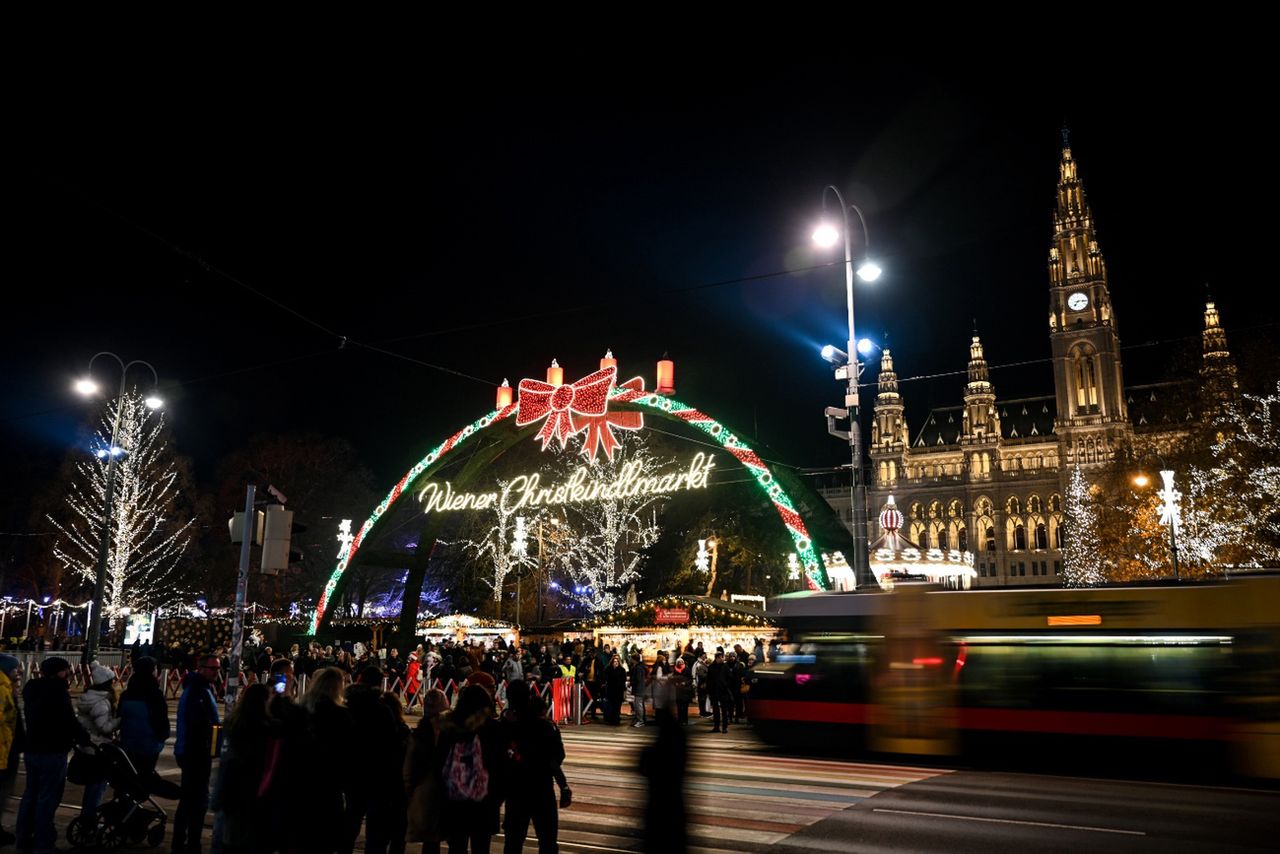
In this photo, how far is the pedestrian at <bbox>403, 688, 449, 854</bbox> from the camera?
256 inches

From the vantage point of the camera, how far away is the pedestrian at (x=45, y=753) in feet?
24.7

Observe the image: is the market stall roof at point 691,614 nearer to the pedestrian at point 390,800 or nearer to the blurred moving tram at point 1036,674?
the blurred moving tram at point 1036,674

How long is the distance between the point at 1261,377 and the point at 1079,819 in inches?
1305

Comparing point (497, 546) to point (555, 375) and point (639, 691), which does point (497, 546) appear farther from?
point (639, 691)

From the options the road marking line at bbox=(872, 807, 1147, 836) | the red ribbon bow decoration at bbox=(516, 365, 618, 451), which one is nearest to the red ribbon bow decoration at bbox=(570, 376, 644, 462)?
the red ribbon bow decoration at bbox=(516, 365, 618, 451)

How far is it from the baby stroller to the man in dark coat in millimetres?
484

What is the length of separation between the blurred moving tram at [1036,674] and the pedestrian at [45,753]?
424 inches

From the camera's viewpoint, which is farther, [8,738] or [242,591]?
[242,591]

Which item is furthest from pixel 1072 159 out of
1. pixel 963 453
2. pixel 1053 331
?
pixel 963 453

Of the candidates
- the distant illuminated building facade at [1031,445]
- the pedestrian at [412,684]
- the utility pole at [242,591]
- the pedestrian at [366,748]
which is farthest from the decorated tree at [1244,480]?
the distant illuminated building facade at [1031,445]

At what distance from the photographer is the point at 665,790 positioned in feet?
17.8

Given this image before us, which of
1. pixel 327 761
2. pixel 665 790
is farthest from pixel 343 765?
pixel 665 790

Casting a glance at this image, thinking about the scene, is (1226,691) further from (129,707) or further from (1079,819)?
(129,707)

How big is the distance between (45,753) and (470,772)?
391cm
